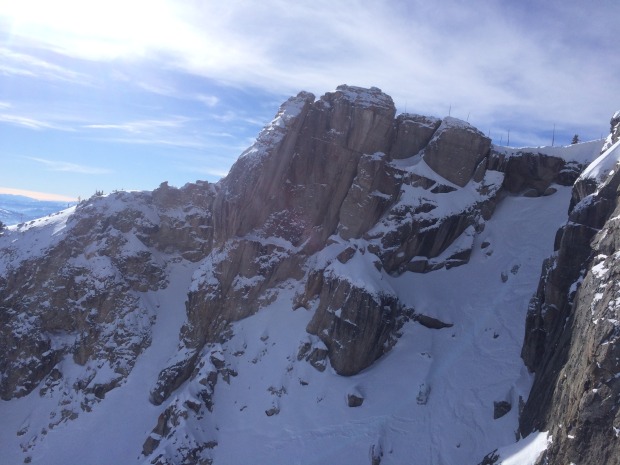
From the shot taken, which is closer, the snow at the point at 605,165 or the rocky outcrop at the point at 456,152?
the snow at the point at 605,165

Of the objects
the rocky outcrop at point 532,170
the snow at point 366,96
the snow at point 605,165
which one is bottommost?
the snow at point 605,165

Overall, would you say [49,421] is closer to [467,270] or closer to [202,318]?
[202,318]

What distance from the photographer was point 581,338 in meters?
22.6

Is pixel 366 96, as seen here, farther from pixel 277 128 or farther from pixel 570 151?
pixel 570 151

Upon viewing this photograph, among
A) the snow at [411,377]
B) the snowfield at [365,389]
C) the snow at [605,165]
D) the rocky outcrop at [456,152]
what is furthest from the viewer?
the rocky outcrop at [456,152]

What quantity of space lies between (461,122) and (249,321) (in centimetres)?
2989

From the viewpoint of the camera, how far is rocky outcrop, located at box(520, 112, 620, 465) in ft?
63.8

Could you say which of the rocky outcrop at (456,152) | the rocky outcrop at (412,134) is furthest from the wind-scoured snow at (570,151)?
the rocky outcrop at (412,134)

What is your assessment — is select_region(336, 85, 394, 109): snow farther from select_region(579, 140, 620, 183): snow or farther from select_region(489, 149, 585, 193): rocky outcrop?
select_region(579, 140, 620, 183): snow

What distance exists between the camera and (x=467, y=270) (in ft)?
158

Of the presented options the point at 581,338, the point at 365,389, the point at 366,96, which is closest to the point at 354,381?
the point at 365,389

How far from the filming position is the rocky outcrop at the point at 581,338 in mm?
19453

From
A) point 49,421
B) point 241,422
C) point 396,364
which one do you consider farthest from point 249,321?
point 49,421

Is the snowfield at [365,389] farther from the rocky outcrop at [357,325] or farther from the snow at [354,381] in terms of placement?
the rocky outcrop at [357,325]
